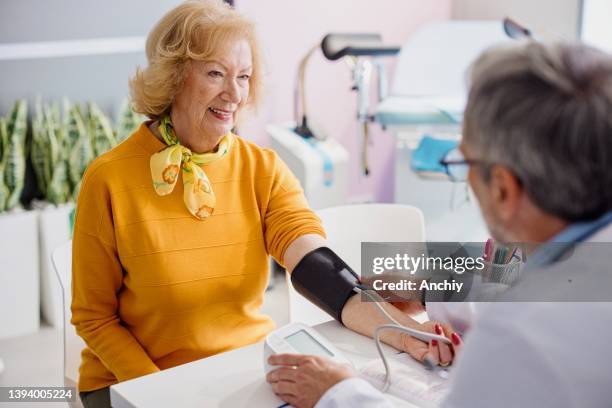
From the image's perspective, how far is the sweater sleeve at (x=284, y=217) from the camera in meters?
1.80

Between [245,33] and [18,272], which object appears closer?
[245,33]

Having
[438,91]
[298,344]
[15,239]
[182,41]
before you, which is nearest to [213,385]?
[298,344]

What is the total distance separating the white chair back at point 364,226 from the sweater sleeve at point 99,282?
587mm

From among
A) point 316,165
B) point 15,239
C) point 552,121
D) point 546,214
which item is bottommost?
point 15,239

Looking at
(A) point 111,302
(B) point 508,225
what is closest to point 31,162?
(A) point 111,302

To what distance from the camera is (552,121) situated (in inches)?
35.7

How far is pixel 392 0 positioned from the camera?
4.54 m

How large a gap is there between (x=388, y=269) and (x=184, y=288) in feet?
1.52

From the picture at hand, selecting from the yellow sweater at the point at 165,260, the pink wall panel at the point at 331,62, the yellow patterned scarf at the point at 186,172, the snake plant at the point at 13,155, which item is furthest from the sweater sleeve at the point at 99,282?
the pink wall panel at the point at 331,62

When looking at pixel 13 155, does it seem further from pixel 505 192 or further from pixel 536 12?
pixel 536 12

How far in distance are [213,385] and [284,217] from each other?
52 cm

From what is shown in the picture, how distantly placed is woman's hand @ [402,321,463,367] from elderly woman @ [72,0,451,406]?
13 cm

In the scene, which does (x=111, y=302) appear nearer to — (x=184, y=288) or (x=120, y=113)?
(x=184, y=288)

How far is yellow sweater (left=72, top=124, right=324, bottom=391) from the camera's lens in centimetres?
169
